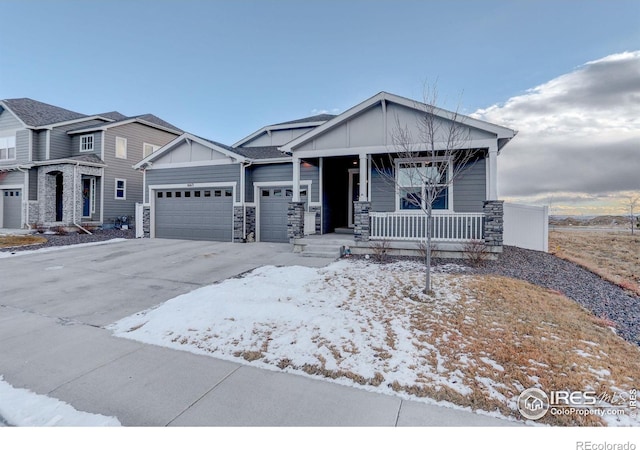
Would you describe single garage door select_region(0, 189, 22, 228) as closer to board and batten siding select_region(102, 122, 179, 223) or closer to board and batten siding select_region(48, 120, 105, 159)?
board and batten siding select_region(48, 120, 105, 159)

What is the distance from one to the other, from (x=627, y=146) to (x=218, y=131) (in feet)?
83.6

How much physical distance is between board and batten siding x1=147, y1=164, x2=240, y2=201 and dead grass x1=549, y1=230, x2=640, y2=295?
12.8 metres

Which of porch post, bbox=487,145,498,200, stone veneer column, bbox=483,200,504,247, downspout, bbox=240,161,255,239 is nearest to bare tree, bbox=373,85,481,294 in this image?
porch post, bbox=487,145,498,200

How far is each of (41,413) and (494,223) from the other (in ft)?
32.0

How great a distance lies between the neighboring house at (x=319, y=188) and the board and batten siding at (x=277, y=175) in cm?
4

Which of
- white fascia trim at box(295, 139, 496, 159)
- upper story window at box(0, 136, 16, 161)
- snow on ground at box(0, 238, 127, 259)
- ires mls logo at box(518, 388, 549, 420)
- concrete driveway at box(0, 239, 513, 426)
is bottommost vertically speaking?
concrete driveway at box(0, 239, 513, 426)

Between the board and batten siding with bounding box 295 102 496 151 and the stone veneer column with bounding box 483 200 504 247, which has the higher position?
the board and batten siding with bounding box 295 102 496 151

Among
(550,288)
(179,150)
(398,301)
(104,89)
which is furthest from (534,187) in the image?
(104,89)

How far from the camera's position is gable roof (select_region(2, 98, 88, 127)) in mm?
18562

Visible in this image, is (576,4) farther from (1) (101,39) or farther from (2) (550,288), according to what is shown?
(1) (101,39)

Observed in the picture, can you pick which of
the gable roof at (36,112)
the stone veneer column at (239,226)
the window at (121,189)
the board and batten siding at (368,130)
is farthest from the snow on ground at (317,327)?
the gable roof at (36,112)

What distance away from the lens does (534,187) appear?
50.9 feet

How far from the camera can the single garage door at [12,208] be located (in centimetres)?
1869

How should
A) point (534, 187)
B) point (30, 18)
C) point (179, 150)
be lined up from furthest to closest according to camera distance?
1. point (534, 187)
2. point (179, 150)
3. point (30, 18)
